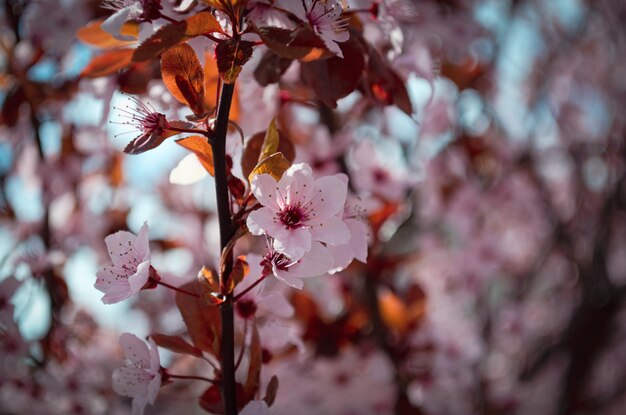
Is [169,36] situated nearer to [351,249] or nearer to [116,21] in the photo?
[116,21]

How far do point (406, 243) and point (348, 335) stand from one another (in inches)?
47.2

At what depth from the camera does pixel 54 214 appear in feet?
6.28

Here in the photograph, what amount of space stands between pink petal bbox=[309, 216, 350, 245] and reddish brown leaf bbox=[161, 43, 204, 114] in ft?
0.62

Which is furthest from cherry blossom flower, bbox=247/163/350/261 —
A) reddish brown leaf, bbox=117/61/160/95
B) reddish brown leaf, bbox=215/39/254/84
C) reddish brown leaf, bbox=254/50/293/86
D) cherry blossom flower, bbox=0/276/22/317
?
cherry blossom flower, bbox=0/276/22/317

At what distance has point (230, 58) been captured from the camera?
65cm

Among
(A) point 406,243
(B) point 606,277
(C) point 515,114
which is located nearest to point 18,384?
(A) point 406,243

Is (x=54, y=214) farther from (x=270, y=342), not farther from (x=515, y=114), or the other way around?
(x=515, y=114)

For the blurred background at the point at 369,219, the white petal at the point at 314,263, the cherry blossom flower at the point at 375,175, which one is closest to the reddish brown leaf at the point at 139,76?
the blurred background at the point at 369,219

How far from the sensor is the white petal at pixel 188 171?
78cm

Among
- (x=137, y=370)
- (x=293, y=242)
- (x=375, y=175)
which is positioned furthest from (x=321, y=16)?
(x=375, y=175)

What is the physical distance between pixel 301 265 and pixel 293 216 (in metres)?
0.06

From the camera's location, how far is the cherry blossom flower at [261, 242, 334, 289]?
65 cm

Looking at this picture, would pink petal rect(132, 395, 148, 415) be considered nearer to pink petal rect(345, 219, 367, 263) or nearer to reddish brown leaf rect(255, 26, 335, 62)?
pink petal rect(345, 219, 367, 263)

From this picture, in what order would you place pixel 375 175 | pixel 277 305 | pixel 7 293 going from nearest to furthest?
pixel 277 305 → pixel 7 293 → pixel 375 175
